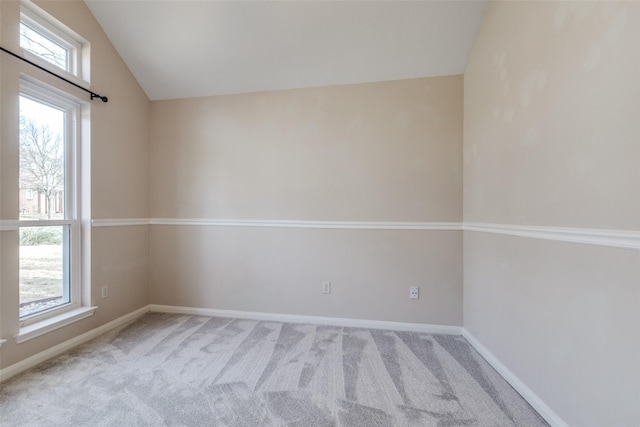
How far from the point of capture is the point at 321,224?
8.38 feet

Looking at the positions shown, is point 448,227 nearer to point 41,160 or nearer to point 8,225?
point 8,225

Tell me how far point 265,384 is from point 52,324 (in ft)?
5.64

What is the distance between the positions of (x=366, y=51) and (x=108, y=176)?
105 inches

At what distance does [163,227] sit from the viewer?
2.85m

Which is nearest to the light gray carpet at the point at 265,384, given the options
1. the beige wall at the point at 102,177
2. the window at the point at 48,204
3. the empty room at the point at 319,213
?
the empty room at the point at 319,213

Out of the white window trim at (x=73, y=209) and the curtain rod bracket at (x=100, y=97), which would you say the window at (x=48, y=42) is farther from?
the white window trim at (x=73, y=209)

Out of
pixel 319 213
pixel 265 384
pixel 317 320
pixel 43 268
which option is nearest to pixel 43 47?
pixel 43 268

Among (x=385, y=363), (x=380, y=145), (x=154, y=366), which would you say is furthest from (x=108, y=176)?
(x=385, y=363)

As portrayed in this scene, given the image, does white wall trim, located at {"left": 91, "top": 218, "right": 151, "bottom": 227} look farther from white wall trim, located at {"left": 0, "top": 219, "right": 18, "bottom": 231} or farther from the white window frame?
the white window frame

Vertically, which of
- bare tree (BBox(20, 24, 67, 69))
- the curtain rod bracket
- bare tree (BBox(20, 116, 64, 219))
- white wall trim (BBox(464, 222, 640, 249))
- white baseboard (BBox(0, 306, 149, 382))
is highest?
bare tree (BBox(20, 24, 67, 69))

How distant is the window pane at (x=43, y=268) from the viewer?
1.85m

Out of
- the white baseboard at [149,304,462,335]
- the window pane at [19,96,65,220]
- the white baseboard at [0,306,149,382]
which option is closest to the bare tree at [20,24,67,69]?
the window pane at [19,96,65,220]

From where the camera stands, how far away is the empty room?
119cm

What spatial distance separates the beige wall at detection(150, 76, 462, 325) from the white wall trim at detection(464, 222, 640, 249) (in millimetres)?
751
